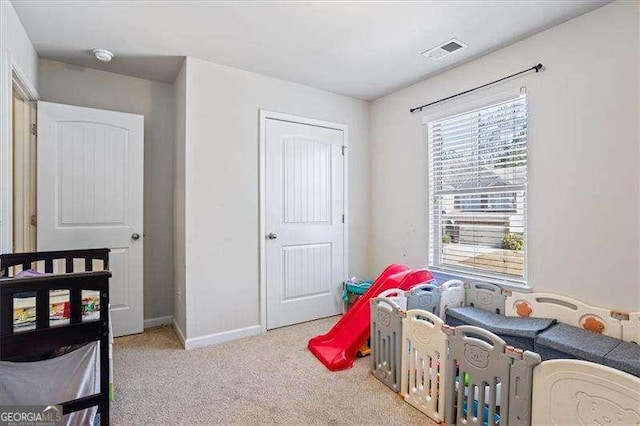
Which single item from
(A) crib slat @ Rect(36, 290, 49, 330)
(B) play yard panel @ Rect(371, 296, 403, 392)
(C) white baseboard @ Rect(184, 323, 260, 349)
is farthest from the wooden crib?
(B) play yard panel @ Rect(371, 296, 403, 392)

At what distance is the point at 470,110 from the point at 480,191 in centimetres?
71

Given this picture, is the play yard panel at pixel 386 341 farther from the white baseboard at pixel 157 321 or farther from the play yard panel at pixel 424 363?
the white baseboard at pixel 157 321

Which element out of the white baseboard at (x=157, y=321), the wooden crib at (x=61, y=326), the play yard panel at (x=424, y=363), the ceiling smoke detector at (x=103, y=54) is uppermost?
the ceiling smoke detector at (x=103, y=54)

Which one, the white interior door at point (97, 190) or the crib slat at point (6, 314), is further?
the white interior door at point (97, 190)

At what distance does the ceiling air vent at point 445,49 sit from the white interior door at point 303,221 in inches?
48.9

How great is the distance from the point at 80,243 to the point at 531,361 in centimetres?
334

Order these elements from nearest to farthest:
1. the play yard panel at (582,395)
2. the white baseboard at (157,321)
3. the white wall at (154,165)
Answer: the play yard panel at (582,395)
the white wall at (154,165)
the white baseboard at (157,321)

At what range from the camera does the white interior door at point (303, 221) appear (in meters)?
3.07

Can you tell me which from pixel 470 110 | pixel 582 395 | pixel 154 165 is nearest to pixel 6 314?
pixel 154 165

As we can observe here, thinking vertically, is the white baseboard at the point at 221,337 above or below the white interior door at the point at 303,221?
below

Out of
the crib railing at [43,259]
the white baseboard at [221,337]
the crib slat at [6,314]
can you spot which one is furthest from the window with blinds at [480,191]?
the crib slat at [6,314]

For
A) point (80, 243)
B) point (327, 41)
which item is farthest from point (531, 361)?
point (80, 243)

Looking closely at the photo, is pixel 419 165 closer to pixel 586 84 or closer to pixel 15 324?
pixel 586 84

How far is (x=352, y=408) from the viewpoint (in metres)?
1.82
